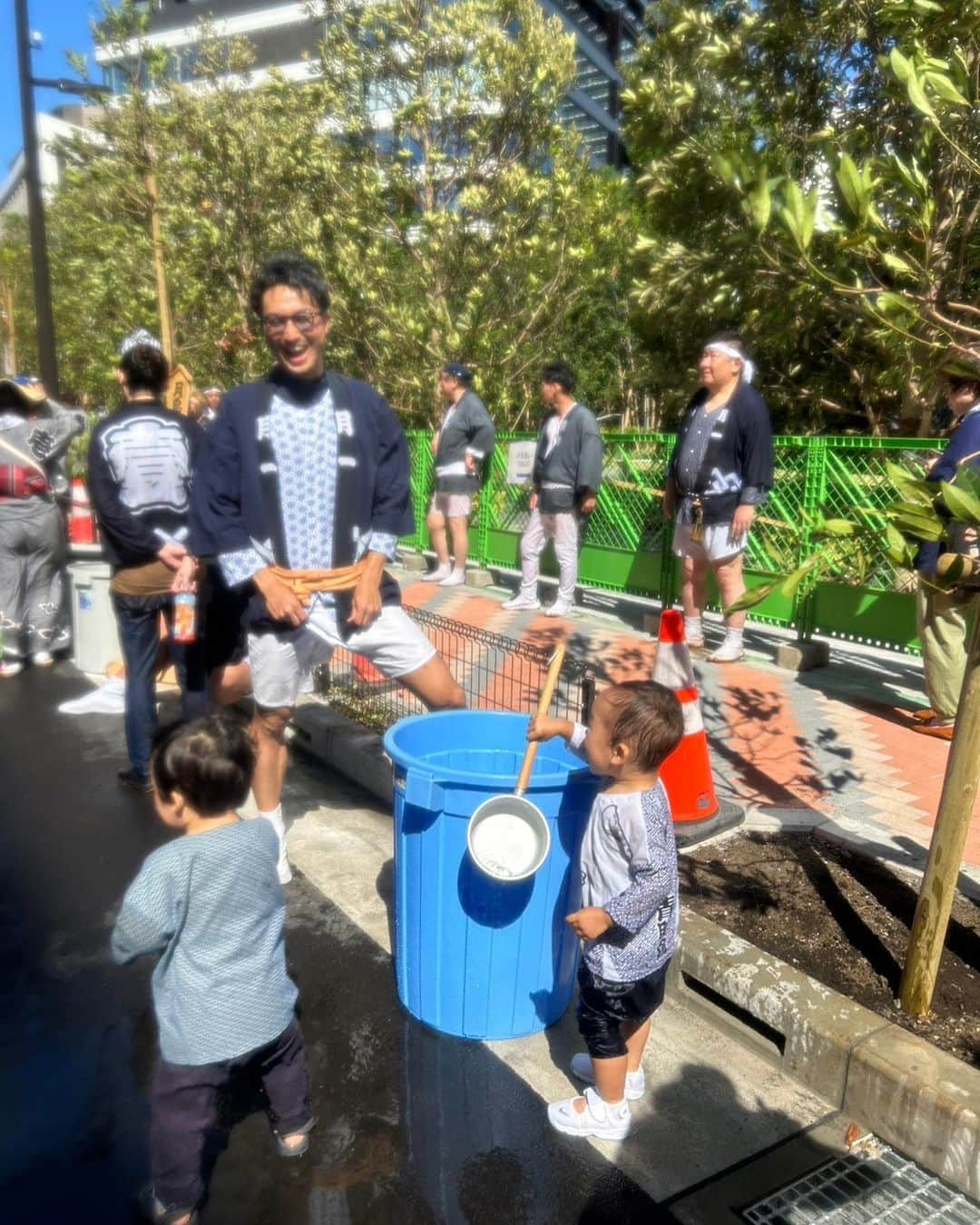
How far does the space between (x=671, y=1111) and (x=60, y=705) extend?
4.98m

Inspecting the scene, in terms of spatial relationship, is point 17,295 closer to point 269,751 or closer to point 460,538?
point 460,538

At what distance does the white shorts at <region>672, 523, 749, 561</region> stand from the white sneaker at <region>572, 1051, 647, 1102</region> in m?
4.30

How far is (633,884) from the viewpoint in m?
A: 2.40

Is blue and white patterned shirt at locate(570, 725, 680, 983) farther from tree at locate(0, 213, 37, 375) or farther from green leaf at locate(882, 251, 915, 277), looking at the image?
tree at locate(0, 213, 37, 375)

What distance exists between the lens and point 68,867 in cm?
394

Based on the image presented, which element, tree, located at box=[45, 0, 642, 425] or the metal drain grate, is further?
tree, located at box=[45, 0, 642, 425]

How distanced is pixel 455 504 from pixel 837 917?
696 centimetres

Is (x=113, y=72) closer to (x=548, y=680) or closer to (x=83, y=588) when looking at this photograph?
(x=83, y=588)

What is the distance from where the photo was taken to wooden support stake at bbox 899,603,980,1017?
259cm

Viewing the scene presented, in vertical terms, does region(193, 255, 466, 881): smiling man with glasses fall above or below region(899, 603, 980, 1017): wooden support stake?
above

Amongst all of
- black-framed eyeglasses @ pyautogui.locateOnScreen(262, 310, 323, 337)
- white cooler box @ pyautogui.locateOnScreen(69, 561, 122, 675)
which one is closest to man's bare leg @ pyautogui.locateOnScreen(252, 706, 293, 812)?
black-framed eyeglasses @ pyautogui.locateOnScreen(262, 310, 323, 337)

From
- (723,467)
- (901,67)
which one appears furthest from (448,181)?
(901,67)

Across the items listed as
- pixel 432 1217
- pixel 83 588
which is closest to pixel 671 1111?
pixel 432 1217

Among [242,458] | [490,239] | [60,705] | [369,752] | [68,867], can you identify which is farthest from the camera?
[490,239]
